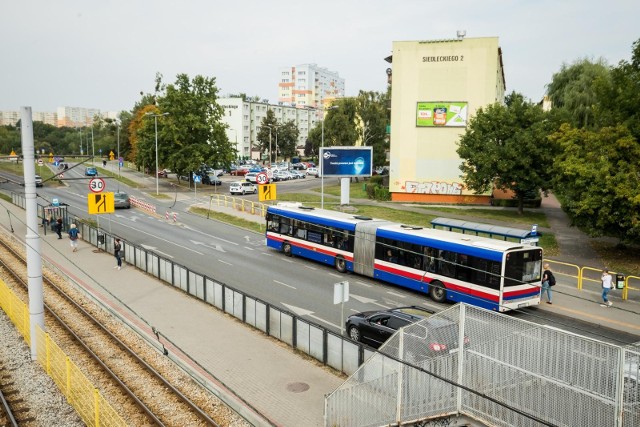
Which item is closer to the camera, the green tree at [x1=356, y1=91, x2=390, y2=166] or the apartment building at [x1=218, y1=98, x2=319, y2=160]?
the green tree at [x1=356, y1=91, x2=390, y2=166]

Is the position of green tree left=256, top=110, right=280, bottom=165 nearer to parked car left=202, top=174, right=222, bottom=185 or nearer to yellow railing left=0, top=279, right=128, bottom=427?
parked car left=202, top=174, right=222, bottom=185

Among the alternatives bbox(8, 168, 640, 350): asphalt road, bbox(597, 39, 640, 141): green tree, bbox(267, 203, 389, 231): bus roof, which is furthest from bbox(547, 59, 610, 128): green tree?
bbox(8, 168, 640, 350): asphalt road

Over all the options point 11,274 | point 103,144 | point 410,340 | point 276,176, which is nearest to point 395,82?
point 276,176

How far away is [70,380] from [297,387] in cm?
576

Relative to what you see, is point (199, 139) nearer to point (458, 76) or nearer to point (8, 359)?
point (458, 76)

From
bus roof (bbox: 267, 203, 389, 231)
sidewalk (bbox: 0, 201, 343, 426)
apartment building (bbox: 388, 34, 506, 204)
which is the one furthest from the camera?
apartment building (bbox: 388, 34, 506, 204)

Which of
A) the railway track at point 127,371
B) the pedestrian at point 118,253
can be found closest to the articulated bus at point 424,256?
the pedestrian at point 118,253

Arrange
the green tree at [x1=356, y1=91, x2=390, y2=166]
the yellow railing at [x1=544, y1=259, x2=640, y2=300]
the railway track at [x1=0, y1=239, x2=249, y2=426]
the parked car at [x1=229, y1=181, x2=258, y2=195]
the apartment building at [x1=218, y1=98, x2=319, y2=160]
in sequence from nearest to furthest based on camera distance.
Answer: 1. the railway track at [x1=0, y1=239, x2=249, y2=426]
2. the yellow railing at [x1=544, y1=259, x2=640, y2=300]
3. the parked car at [x1=229, y1=181, x2=258, y2=195]
4. the green tree at [x1=356, y1=91, x2=390, y2=166]
5. the apartment building at [x1=218, y1=98, x2=319, y2=160]

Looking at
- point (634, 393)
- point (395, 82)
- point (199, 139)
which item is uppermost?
point (395, 82)

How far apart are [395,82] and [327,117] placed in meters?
22.6

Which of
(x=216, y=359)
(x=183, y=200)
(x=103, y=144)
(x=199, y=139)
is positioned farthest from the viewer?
(x=103, y=144)

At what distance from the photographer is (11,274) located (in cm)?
2761

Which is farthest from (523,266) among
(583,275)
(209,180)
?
(209,180)

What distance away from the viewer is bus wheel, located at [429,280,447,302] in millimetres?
22781
